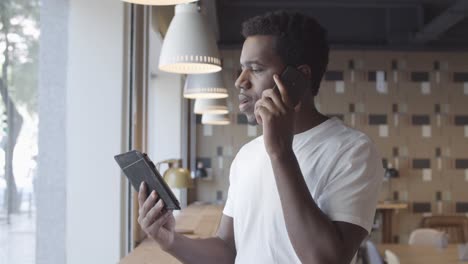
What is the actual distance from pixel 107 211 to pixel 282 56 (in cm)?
217

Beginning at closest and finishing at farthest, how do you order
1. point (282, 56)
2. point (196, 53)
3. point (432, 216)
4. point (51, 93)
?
point (282, 56)
point (196, 53)
point (51, 93)
point (432, 216)

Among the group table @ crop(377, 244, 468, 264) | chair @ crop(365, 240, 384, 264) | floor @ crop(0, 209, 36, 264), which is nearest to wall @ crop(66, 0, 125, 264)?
floor @ crop(0, 209, 36, 264)

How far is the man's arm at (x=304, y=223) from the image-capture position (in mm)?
1106

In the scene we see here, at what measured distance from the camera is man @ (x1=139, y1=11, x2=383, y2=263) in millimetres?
1122

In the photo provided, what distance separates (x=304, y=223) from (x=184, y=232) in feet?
10.7

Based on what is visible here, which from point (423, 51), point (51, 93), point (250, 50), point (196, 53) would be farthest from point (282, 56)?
point (423, 51)

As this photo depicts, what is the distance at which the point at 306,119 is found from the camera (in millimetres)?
1363

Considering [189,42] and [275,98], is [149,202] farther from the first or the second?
Result: [189,42]

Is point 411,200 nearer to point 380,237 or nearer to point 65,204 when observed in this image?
point 380,237

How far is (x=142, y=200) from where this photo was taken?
1.45m

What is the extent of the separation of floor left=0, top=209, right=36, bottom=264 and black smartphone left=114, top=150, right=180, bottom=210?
1099 mm

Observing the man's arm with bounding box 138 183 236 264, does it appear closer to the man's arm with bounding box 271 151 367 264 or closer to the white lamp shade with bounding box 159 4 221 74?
the man's arm with bounding box 271 151 367 264

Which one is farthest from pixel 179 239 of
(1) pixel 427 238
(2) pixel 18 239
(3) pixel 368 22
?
(3) pixel 368 22

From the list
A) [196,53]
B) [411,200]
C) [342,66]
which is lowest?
[411,200]
